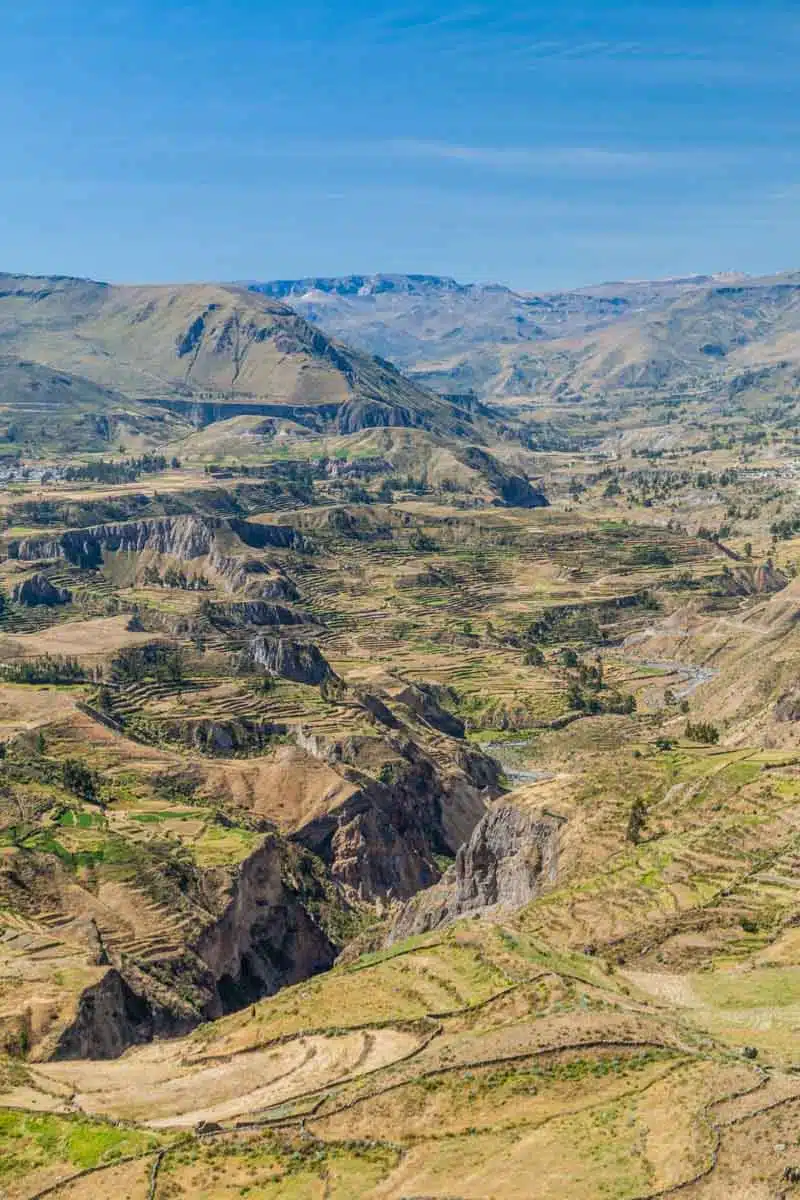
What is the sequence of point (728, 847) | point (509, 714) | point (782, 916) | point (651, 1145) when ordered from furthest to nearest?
point (509, 714) < point (728, 847) < point (782, 916) < point (651, 1145)

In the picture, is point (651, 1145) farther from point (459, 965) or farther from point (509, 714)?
point (509, 714)

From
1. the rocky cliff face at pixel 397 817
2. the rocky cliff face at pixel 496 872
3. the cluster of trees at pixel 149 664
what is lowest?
the rocky cliff face at pixel 397 817

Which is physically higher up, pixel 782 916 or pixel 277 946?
pixel 782 916

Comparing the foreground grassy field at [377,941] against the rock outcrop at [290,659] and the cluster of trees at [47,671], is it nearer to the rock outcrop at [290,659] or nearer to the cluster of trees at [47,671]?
the cluster of trees at [47,671]

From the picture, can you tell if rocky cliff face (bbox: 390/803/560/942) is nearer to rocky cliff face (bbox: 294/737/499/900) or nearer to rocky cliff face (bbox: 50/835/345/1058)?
rocky cliff face (bbox: 50/835/345/1058)

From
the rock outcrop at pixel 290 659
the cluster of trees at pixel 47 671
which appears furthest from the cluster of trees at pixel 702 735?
the cluster of trees at pixel 47 671

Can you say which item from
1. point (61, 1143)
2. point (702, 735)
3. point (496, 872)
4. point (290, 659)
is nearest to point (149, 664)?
point (290, 659)

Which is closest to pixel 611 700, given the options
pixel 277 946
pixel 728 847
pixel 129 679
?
pixel 129 679

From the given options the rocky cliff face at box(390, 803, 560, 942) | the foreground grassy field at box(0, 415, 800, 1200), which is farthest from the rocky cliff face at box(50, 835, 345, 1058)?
the rocky cliff face at box(390, 803, 560, 942)
